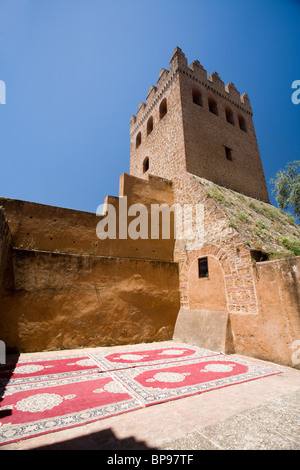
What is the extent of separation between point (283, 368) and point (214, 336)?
1721 millimetres

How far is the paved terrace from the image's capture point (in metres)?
1.89

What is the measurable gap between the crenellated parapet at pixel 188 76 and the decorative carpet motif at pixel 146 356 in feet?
39.8

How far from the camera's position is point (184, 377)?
3619 millimetres

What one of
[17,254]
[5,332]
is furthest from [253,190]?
[5,332]

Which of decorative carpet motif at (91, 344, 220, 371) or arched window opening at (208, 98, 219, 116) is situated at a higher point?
arched window opening at (208, 98, 219, 116)

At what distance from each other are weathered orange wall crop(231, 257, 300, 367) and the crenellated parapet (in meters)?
10.9

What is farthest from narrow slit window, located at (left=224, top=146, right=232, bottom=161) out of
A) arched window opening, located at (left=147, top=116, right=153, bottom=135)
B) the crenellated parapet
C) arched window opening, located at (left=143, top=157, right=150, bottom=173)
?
arched window opening, located at (left=147, top=116, right=153, bottom=135)

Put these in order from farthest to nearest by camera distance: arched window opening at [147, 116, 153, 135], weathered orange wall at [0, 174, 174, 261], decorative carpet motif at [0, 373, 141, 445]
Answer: arched window opening at [147, 116, 153, 135], weathered orange wall at [0, 174, 174, 261], decorative carpet motif at [0, 373, 141, 445]

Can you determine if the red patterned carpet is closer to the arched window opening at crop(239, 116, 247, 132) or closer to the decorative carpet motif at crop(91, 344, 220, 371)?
the decorative carpet motif at crop(91, 344, 220, 371)

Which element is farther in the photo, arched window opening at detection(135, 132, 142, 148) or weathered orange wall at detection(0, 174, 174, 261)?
arched window opening at detection(135, 132, 142, 148)

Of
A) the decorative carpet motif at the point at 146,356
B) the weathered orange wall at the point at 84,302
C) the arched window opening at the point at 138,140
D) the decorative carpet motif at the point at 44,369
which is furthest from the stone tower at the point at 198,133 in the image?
the decorative carpet motif at the point at 44,369

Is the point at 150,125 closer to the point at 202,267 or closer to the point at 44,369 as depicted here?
the point at 202,267
